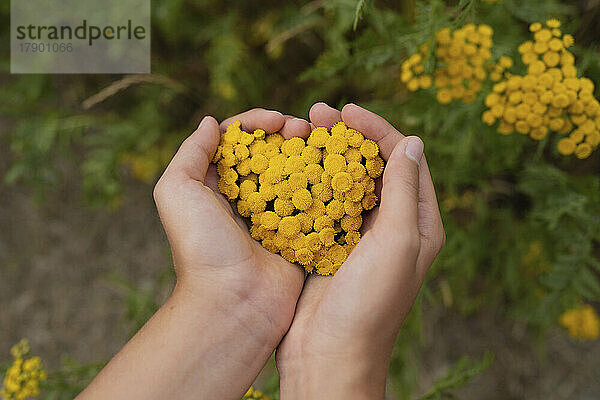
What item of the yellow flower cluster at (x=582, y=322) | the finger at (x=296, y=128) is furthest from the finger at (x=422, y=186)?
the yellow flower cluster at (x=582, y=322)

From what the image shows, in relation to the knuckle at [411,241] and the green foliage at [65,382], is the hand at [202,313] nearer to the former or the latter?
the knuckle at [411,241]

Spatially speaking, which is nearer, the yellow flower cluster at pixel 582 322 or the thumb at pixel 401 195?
the thumb at pixel 401 195

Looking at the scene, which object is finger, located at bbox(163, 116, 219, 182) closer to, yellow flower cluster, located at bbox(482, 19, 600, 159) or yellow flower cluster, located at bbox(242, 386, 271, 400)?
yellow flower cluster, located at bbox(242, 386, 271, 400)

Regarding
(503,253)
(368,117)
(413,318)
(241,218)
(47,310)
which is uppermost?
(368,117)

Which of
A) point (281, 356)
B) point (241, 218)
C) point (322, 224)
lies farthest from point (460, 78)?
point (281, 356)

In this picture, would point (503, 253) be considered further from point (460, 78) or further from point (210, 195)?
point (210, 195)

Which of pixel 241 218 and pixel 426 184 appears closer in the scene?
pixel 426 184

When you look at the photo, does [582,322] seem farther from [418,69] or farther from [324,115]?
[324,115]
